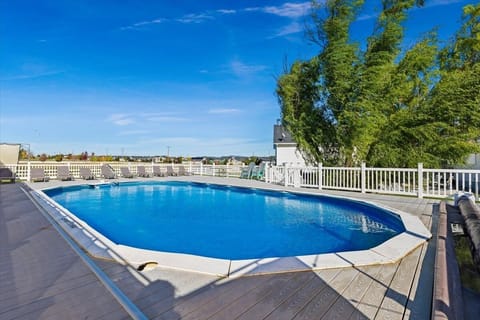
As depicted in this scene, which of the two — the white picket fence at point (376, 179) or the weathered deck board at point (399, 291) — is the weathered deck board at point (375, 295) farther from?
the white picket fence at point (376, 179)

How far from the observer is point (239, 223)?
6176 mm

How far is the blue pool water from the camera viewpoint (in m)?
4.54

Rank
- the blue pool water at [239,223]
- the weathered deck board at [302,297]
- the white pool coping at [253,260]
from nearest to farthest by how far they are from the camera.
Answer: the weathered deck board at [302,297] → the white pool coping at [253,260] → the blue pool water at [239,223]

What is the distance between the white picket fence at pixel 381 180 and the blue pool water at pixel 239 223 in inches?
52.6

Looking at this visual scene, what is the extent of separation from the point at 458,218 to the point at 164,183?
39.9 feet

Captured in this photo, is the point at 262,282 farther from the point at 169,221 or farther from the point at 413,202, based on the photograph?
the point at 413,202

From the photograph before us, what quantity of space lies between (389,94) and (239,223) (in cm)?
685

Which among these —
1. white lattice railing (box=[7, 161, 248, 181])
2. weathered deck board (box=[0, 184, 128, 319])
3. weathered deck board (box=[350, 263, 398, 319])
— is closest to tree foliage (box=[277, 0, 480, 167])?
weathered deck board (box=[350, 263, 398, 319])

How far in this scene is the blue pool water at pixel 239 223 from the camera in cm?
454

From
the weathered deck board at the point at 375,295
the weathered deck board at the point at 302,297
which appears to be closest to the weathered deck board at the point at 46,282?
the weathered deck board at the point at 302,297

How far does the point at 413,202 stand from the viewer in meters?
6.48

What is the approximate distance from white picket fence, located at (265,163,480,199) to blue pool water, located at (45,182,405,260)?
1.34m

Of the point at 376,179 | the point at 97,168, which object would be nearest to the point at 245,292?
the point at 376,179

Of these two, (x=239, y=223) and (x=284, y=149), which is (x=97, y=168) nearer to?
(x=284, y=149)
